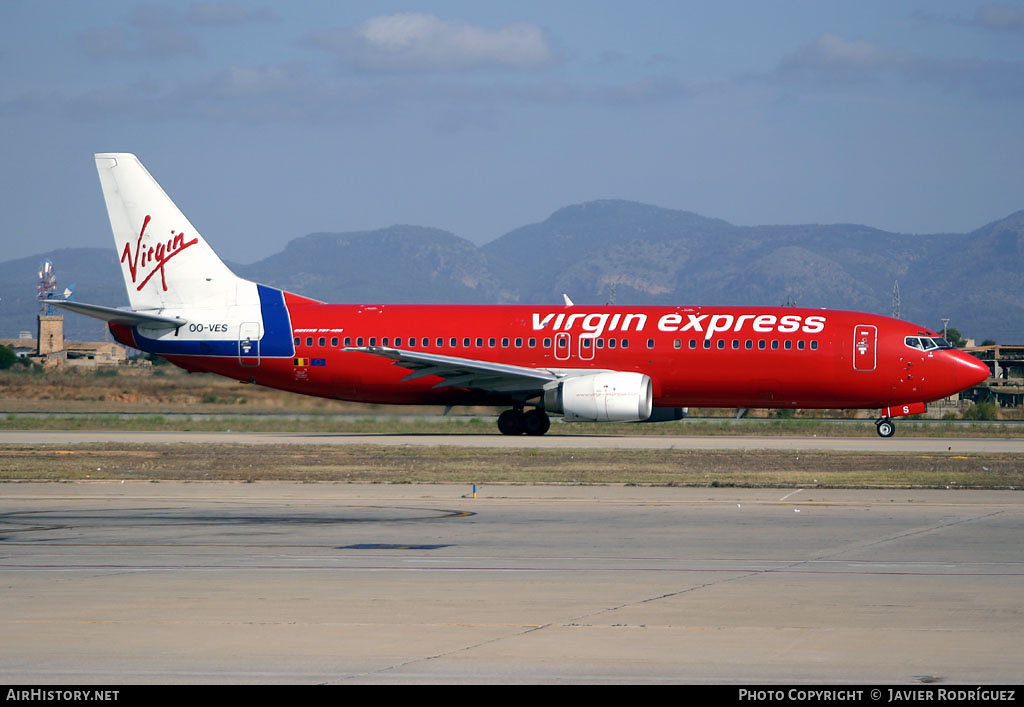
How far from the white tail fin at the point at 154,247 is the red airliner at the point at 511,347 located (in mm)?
47

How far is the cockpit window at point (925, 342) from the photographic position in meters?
41.5

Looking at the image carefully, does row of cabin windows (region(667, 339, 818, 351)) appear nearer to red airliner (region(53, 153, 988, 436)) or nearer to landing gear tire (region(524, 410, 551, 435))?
red airliner (region(53, 153, 988, 436))

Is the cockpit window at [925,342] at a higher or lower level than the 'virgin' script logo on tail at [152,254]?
lower

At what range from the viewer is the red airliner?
41250 millimetres

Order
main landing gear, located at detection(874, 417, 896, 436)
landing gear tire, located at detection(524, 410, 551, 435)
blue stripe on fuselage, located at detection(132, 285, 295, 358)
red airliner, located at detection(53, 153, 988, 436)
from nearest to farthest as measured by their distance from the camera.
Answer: red airliner, located at detection(53, 153, 988, 436) → landing gear tire, located at detection(524, 410, 551, 435) → main landing gear, located at detection(874, 417, 896, 436) → blue stripe on fuselage, located at detection(132, 285, 295, 358)

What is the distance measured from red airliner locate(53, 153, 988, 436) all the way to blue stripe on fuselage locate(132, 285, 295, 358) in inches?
1.8

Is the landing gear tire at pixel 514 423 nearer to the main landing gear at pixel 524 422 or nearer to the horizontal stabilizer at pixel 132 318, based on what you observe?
the main landing gear at pixel 524 422

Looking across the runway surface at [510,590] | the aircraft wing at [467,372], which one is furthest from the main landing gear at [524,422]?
the runway surface at [510,590]

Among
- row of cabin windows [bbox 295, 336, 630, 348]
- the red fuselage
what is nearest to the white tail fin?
the red fuselage

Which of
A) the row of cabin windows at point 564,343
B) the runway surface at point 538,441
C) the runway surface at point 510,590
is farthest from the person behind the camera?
the row of cabin windows at point 564,343

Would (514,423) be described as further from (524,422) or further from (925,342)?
(925,342)

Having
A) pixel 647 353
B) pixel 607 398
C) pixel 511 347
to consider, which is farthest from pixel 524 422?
pixel 647 353

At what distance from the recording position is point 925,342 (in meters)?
41.8

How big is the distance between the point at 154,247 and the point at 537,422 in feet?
46.0
